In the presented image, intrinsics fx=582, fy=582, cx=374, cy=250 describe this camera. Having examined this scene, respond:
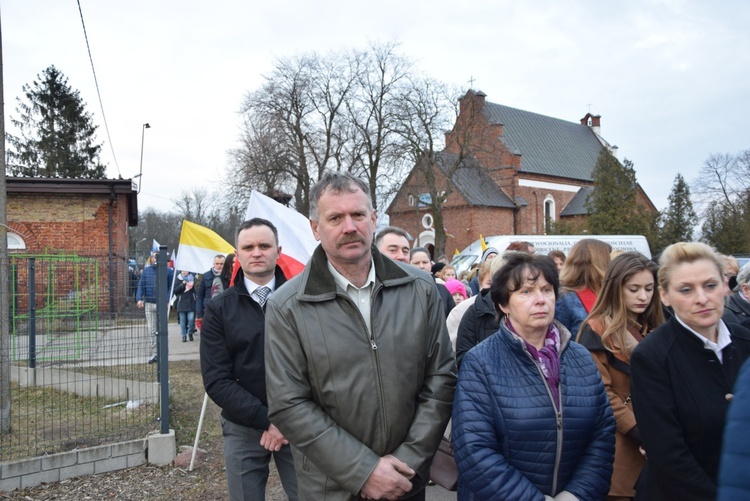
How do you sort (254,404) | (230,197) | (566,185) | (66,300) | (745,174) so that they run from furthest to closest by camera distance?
(566,185), (745,174), (230,197), (66,300), (254,404)

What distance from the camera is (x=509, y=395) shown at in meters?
2.54

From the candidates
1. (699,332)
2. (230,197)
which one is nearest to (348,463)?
(699,332)

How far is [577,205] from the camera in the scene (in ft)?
173

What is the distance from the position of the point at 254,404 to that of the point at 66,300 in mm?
5520

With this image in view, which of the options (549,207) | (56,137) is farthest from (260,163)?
(549,207)

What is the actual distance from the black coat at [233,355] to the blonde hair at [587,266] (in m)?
2.30

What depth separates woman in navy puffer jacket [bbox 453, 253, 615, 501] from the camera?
2.48m

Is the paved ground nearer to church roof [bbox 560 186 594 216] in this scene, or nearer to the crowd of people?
the crowd of people

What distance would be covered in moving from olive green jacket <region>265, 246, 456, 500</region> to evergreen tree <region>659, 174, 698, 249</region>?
45.4 meters

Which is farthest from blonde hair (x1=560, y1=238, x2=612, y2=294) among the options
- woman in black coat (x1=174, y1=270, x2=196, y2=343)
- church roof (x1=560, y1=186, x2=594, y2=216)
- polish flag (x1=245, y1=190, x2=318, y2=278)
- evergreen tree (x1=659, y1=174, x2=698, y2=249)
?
church roof (x1=560, y1=186, x2=594, y2=216)

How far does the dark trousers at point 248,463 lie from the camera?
3.38m

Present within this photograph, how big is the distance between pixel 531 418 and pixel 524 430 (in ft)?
0.19

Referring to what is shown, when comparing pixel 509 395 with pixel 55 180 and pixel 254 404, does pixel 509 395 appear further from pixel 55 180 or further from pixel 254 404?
pixel 55 180

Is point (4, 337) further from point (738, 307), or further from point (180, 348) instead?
point (180, 348)
